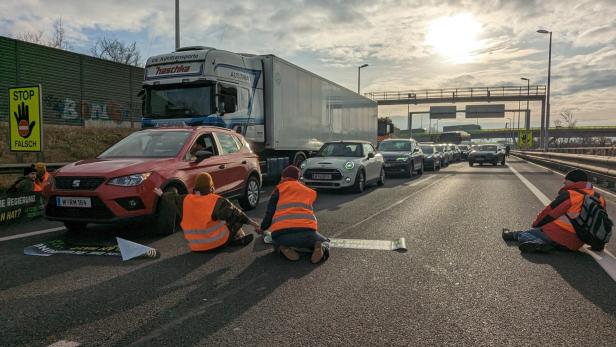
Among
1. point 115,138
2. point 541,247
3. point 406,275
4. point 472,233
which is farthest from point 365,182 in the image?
point 115,138

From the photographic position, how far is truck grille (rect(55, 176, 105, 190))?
20.2 ft

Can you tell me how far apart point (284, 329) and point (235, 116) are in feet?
31.0

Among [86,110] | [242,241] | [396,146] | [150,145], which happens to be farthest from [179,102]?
[396,146]

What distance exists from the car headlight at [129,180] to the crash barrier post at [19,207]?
2.68 metres

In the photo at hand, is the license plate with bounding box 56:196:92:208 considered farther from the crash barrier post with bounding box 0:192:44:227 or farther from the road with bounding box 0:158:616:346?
the crash barrier post with bounding box 0:192:44:227

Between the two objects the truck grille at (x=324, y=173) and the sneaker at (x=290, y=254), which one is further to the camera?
the truck grille at (x=324, y=173)

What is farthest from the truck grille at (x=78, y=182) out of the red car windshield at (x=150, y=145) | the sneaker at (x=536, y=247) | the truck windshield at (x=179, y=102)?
the sneaker at (x=536, y=247)

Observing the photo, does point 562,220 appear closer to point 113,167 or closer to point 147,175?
point 147,175

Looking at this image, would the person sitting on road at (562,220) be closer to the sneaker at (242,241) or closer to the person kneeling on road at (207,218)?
the sneaker at (242,241)

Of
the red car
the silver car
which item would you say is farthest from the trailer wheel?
the red car

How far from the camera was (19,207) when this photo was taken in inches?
307

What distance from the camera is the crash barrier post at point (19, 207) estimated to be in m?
7.50

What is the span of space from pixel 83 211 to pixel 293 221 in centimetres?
296

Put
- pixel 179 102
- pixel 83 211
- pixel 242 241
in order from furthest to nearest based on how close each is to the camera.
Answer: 1. pixel 179 102
2. pixel 83 211
3. pixel 242 241
